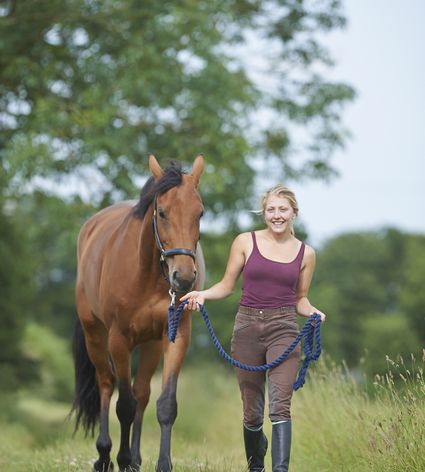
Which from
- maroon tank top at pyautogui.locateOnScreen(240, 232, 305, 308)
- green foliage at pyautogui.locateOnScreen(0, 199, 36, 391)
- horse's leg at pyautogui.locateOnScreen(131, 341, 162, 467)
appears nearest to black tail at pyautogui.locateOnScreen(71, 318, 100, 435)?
horse's leg at pyautogui.locateOnScreen(131, 341, 162, 467)

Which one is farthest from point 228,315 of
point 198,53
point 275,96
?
point 198,53

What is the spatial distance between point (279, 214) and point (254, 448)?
1.54 m

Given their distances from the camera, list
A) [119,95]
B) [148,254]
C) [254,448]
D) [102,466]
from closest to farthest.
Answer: [254,448] → [148,254] → [102,466] → [119,95]

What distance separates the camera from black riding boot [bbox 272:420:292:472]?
4965 mm

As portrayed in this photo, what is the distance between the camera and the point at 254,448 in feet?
18.0

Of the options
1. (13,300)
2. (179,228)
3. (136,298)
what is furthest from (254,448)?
(13,300)

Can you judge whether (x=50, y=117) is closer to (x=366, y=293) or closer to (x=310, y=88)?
(x=310, y=88)

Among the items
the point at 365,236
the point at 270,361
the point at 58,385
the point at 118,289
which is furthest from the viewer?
the point at 365,236

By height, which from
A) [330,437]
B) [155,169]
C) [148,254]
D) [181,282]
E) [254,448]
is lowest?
[330,437]

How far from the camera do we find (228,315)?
143ft

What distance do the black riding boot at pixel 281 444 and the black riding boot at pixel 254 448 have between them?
469 mm

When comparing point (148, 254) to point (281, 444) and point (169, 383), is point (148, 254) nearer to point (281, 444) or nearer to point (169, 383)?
point (169, 383)

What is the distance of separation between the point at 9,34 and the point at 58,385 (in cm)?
1932

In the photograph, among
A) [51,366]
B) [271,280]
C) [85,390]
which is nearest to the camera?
[271,280]
